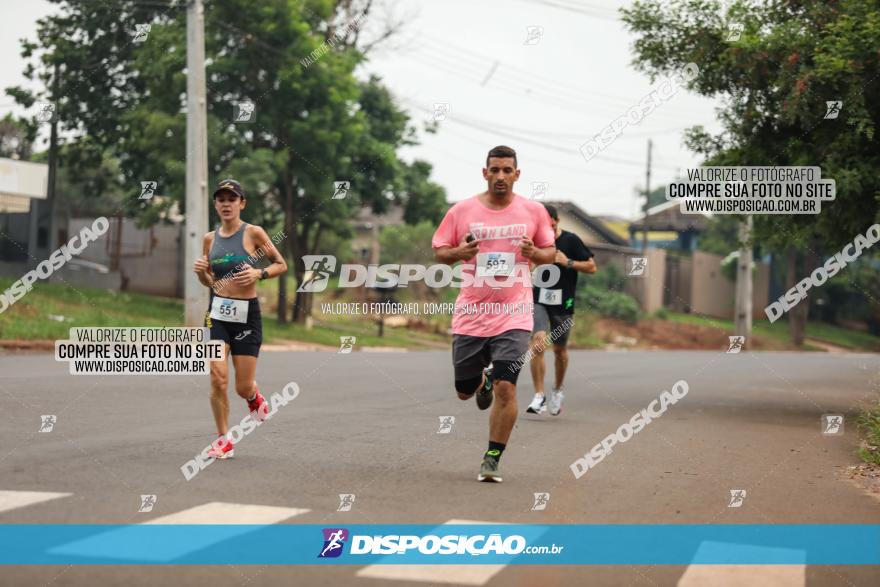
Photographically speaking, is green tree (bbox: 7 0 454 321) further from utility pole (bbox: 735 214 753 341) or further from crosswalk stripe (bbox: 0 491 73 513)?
crosswalk stripe (bbox: 0 491 73 513)

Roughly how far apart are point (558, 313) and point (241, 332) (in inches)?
171

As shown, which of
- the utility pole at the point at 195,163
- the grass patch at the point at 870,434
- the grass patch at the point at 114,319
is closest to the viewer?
the grass patch at the point at 870,434

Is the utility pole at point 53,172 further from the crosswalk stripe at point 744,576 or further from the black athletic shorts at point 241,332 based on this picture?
the crosswalk stripe at point 744,576

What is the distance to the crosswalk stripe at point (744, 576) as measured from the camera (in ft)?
17.0

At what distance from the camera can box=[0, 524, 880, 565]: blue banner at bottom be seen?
5359 millimetres

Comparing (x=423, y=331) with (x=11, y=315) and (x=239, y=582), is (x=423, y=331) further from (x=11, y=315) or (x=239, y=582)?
(x=239, y=582)

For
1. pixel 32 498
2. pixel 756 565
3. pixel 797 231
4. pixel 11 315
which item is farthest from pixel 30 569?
pixel 11 315

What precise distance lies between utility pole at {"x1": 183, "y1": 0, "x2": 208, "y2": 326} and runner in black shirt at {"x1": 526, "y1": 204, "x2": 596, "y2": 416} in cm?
1246

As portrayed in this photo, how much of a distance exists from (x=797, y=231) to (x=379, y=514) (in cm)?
861

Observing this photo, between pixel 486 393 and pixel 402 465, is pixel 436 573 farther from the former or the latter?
pixel 486 393

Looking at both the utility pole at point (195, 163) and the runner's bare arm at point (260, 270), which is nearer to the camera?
the runner's bare arm at point (260, 270)

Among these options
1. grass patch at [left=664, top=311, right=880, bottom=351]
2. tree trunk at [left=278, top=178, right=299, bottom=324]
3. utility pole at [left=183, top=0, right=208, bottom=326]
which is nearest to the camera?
utility pole at [left=183, top=0, right=208, bottom=326]
